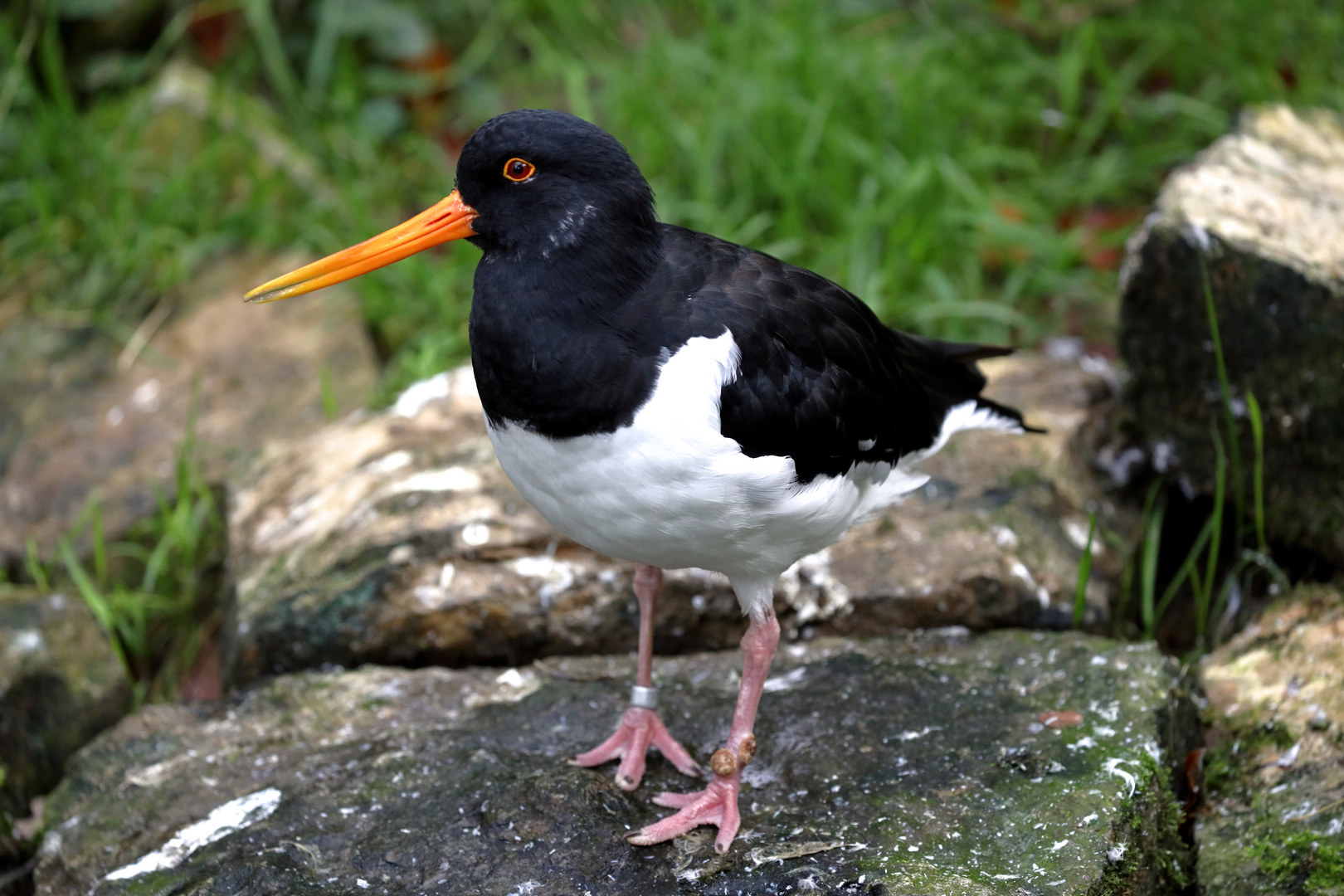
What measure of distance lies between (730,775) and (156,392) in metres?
4.16

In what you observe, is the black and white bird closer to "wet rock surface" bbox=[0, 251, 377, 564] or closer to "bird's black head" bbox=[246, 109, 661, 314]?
"bird's black head" bbox=[246, 109, 661, 314]

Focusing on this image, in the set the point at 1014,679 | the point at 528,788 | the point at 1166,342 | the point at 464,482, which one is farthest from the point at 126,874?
the point at 1166,342

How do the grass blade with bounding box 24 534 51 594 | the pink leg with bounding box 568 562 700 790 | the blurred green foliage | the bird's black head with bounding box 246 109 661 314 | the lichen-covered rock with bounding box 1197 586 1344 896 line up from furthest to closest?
the blurred green foliage → the grass blade with bounding box 24 534 51 594 → the pink leg with bounding box 568 562 700 790 → the lichen-covered rock with bounding box 1197 586 1344 896 → the bird's black head with bounding box 246 109 661 314

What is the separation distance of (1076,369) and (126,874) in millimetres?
4023

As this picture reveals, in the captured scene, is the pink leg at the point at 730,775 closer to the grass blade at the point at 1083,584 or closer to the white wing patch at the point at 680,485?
the white wing patch at the point at 680,485

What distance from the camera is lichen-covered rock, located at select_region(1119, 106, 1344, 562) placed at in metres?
4.17

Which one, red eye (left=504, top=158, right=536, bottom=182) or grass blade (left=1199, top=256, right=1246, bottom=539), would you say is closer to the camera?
red eye (left=504, top=158, right=536, bottom=182)

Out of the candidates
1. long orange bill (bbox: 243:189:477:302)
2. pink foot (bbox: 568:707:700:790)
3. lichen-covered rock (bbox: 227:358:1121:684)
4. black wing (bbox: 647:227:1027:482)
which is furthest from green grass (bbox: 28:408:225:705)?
black wing (bbox: 647:227:1027:482)

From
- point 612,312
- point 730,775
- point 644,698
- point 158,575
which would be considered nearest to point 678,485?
point 612,312

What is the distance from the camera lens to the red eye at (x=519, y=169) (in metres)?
3.17

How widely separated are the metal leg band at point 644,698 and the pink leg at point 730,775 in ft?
0.95

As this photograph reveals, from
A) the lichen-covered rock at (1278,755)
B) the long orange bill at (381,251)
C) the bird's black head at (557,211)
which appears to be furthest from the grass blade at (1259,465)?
the long orange bill at (381,251)

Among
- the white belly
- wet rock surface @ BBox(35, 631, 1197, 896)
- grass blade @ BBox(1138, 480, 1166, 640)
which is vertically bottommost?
grass blade @ BBox(1138, 480, 1166, 640)

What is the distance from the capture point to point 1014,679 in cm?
386
